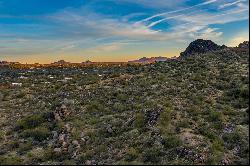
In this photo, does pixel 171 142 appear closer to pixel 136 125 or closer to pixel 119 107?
pixel 136 125

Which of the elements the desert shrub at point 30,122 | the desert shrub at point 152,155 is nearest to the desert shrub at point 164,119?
the desert shrub at point 152,155

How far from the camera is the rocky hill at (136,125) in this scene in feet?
79.7

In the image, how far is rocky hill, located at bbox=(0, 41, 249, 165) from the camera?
24.3 meters

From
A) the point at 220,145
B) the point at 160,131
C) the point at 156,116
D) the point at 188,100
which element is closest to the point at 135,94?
the point at 188,100

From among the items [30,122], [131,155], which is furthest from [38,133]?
[131,155]

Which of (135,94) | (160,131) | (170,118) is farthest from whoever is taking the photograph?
(135,94)

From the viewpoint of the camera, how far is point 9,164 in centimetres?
2408

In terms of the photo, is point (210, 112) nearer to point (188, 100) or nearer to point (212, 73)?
point (188, 100)

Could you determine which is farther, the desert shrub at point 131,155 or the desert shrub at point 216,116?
the desert shrub at point 216,116

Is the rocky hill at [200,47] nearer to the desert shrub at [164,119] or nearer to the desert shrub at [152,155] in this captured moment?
the desert shrub at [164,119]

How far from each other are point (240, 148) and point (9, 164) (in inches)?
559

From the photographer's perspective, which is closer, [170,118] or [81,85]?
[170,118]

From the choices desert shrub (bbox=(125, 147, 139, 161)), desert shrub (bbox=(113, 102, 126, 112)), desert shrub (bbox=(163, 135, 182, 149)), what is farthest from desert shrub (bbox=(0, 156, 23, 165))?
desert shrub (bbox=(113, 102, 126, 112))

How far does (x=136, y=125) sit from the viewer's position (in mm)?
29406
